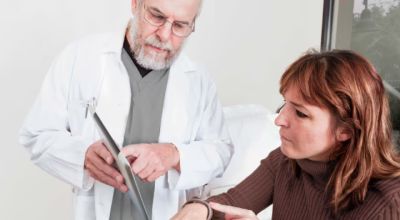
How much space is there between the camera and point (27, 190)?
1.51m

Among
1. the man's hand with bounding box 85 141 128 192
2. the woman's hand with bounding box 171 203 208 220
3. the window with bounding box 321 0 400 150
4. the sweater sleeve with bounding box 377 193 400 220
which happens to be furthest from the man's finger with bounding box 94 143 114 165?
the window with bounding box 321 0 400 150

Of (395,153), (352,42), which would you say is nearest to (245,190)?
(395,153)

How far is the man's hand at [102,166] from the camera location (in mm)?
1115

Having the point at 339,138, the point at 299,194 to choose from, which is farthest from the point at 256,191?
the point at 339,138

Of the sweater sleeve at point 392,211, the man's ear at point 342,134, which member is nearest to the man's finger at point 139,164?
the man's ear at point 342,134

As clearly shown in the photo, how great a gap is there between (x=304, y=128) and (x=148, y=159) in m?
0.42

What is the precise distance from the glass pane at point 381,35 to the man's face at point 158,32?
158 cm

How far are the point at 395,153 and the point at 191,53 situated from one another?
84cm

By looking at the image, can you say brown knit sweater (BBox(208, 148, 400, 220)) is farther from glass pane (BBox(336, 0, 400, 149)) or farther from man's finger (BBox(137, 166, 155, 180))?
glass pane (BBox(336, 0, 400, 149))

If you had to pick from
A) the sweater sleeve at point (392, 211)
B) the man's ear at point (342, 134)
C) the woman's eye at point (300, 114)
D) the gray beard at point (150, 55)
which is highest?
the gray beard at point (150, 55)

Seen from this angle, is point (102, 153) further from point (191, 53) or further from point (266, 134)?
point (266, 134)

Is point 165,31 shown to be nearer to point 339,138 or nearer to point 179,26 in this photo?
point 179,26

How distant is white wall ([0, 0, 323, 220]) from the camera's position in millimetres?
1391

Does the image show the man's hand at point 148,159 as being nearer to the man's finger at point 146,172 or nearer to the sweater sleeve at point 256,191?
the man's finger at point 146,172
